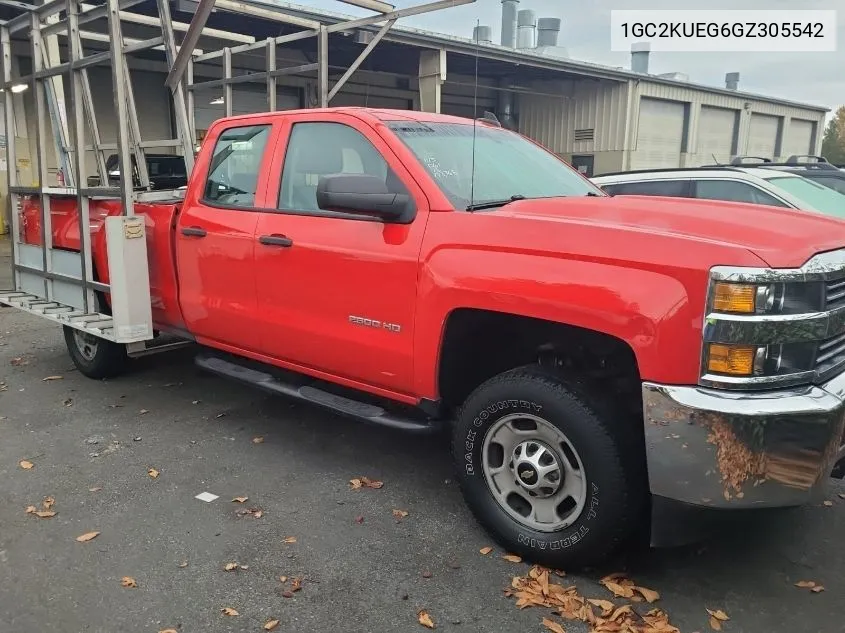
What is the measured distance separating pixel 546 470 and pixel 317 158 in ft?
7.29

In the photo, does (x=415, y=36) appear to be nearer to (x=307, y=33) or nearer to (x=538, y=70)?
(x=538, y=70)

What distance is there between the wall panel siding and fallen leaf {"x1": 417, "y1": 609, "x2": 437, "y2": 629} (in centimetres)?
2279

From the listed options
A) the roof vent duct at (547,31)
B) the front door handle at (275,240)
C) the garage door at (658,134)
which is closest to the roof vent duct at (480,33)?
the front door handle at (275,240)

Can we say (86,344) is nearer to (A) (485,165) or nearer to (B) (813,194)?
(A) (485,165)

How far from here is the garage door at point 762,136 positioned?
30.7 metres

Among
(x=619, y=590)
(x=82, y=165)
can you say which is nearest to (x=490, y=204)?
(x=619, y=590)

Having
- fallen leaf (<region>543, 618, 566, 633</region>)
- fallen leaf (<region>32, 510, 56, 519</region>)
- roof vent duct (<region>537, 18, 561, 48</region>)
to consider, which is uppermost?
roof vent duct (<region>537, 18, 561, 48</region>)

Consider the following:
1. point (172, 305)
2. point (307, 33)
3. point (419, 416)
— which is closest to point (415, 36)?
point (307, 33)

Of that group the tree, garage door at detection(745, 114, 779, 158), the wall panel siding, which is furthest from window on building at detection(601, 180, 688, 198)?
the tree

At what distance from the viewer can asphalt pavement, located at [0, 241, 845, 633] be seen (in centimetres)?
288

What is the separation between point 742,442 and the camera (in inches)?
101

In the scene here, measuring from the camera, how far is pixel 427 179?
3.57 meters

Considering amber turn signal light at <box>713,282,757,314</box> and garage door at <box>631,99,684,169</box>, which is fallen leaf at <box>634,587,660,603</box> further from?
garage door at <box>631,99,684,169</box>

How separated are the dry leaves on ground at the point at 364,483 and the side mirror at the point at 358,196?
1.57m
